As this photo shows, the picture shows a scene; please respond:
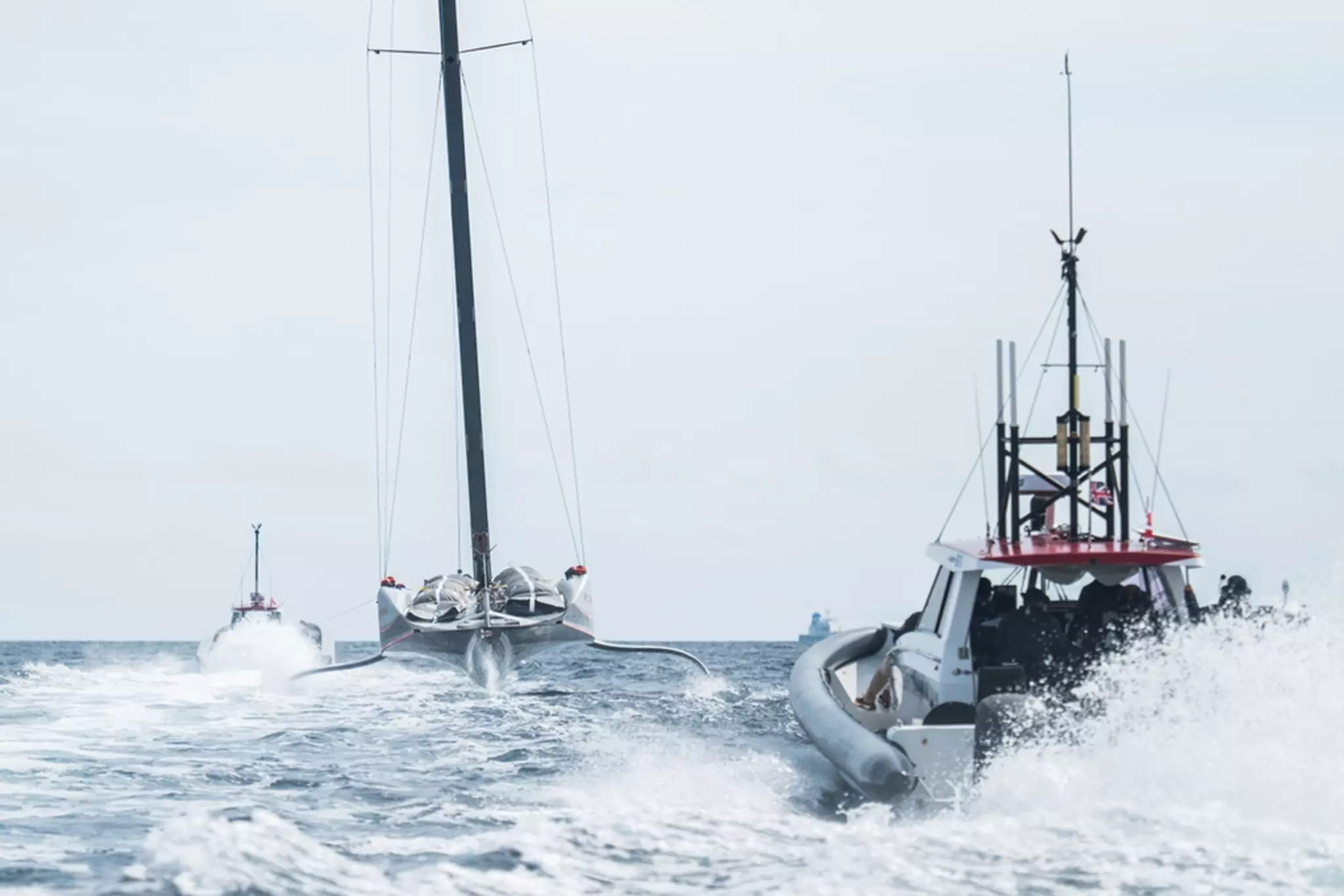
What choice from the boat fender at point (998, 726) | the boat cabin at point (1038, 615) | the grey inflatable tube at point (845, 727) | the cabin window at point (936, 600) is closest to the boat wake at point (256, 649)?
the grey inflatable tube at point (845, 727)

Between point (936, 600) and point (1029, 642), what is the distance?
202cm

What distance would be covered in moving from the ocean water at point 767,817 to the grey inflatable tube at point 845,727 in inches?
11.9

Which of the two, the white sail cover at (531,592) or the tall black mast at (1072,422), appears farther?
the white sail cover at (531,592)

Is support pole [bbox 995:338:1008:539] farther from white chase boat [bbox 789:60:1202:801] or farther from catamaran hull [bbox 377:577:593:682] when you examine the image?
catamaran hull [bbox 377:577:593:682]

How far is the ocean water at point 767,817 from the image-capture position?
9.91 meters

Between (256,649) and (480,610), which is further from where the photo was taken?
(256,649)

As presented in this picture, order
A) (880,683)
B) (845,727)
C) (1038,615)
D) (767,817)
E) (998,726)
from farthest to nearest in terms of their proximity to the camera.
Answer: (880,683) → (1038,615) → (845,727) → (767,817) → (998,726)

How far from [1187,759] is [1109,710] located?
0.69m

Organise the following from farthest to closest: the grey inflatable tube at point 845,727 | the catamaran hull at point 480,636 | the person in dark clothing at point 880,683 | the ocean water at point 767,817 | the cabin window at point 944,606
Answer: the catamaran hull at point 480,636
the person in dark clothing at point 880,683
the cabin window at point 944,606
the grey inflatable tube at point 845,727
the ocean water at point 767,817

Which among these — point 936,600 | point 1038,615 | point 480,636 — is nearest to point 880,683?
point 936,600

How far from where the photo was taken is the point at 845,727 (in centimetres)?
1280

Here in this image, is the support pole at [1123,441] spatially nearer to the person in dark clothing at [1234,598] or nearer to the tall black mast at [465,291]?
the person in dark clothing at [1234,598]

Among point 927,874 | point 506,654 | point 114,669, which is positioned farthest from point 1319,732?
point 114,669

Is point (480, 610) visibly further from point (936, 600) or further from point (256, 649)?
point (256, 649)
